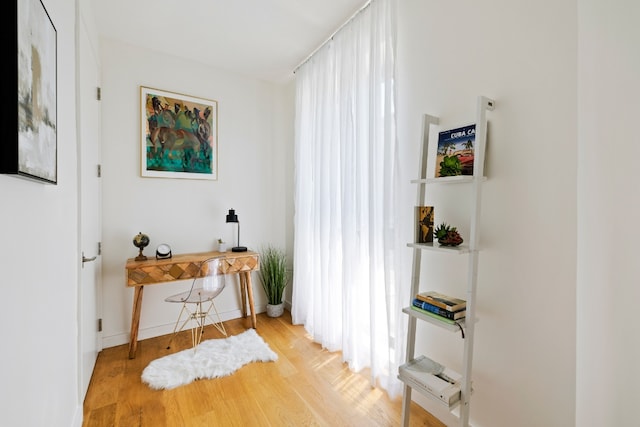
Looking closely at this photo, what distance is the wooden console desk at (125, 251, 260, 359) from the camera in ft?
8.17

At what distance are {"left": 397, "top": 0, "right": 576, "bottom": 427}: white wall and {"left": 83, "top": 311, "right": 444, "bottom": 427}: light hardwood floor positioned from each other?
0.63 meters

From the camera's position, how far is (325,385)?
2.13 meters

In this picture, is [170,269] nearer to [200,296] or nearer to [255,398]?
[200,296]

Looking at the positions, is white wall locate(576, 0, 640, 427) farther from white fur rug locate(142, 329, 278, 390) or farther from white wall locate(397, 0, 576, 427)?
white fur rug locate(142, 329, 278, 390)

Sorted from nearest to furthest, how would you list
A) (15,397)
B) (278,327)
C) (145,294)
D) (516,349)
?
(15,397), (516,349), (145,294), (278,327)

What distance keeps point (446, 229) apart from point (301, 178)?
1855 mm

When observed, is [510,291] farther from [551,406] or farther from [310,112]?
[310,112]

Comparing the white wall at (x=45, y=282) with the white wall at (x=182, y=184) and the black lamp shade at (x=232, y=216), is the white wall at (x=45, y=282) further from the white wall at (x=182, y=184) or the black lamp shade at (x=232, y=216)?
the black lamp shade at (x=232, y=216)

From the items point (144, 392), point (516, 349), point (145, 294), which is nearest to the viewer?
point (516, 349)

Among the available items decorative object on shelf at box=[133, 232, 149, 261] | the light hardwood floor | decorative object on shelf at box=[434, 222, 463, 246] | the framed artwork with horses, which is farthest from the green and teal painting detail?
decorative object on shelf at box=[434, 222, 463, 246]

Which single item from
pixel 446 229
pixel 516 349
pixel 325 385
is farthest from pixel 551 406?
pixel 325 385

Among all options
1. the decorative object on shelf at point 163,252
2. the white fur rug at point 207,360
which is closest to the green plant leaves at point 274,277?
the white fur rug at point 207,360

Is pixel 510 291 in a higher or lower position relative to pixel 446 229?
lower

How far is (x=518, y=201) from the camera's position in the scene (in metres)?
1.41
